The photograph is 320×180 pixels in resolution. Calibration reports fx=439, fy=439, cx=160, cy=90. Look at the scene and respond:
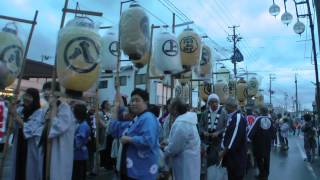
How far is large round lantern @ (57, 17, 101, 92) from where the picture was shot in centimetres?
595

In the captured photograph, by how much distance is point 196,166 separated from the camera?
7.16m

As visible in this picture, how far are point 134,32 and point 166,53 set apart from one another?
1274 millimetres

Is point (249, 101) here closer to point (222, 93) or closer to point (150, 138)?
point (222, 93)

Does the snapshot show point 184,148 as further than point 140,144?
Yes

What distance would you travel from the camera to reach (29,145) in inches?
262

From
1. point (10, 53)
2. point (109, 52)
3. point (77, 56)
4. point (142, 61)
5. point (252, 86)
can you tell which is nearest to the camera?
point (77, 56)

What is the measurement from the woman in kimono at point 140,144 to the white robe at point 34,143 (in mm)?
1625

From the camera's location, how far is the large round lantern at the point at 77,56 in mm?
5945

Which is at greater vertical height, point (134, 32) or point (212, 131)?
point (134, 32)

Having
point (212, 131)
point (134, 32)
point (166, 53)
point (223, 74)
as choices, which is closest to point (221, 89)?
point (223, 74)

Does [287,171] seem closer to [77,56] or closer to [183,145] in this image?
[183,145]

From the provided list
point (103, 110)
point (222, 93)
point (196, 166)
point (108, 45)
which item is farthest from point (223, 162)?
point (222, 93)

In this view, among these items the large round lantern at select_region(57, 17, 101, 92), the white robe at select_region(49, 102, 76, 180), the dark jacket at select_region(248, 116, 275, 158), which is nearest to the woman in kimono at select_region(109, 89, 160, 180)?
the large round lantern at select_region(57, 17, 101, 92)

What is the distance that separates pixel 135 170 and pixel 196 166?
1914 millimetres
